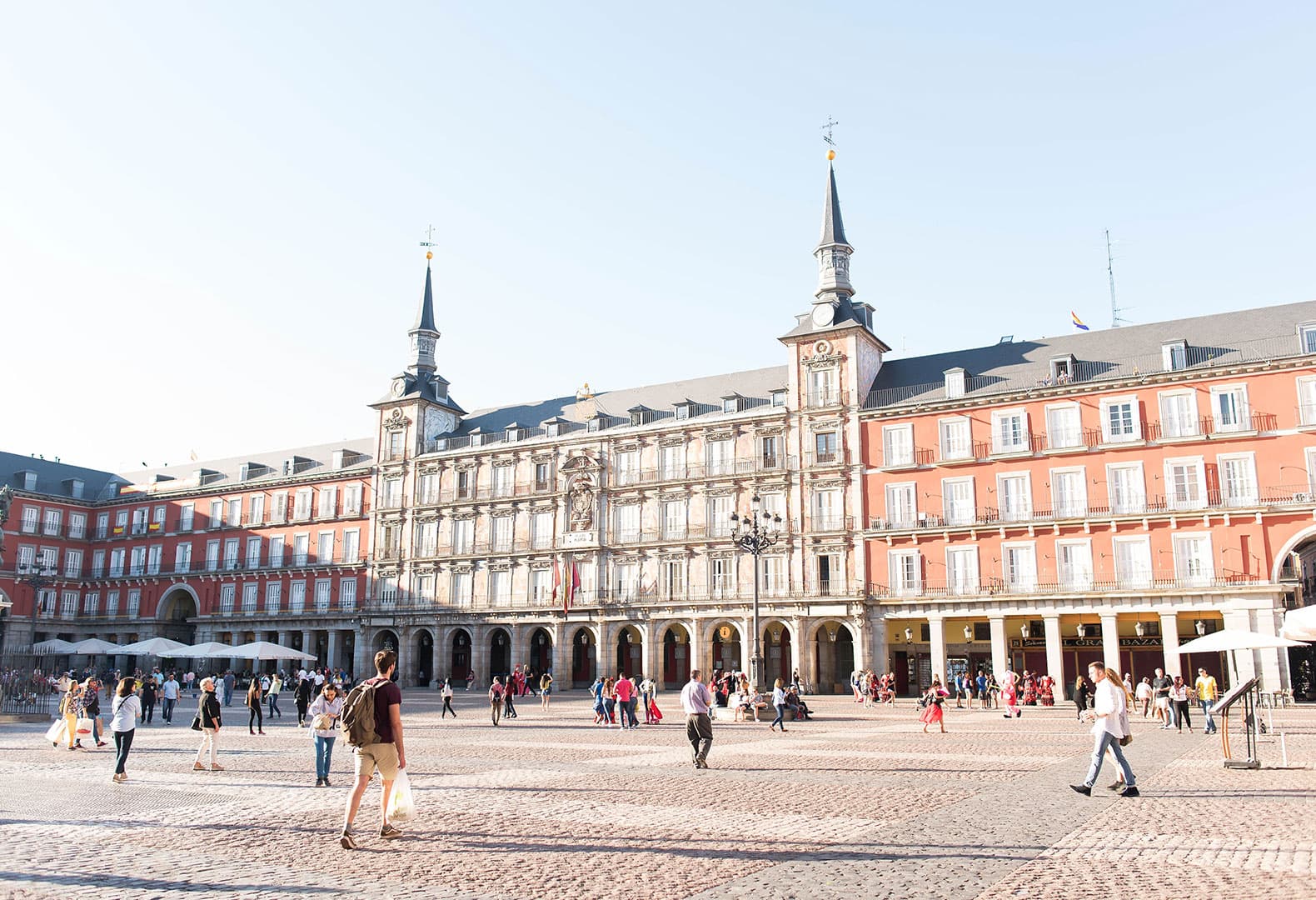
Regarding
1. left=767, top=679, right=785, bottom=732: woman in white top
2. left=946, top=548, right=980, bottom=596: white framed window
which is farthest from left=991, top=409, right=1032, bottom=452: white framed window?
left=767, top=679, right=785, bottom=732: woman in white top

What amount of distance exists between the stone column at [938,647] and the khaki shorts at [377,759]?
37.5m

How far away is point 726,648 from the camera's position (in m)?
53.0

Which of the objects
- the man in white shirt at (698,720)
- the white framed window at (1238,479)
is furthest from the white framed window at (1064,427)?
the man in white shirt at (698,720)

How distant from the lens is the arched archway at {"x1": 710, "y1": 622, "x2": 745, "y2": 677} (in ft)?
167

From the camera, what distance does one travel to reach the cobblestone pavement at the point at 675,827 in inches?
327

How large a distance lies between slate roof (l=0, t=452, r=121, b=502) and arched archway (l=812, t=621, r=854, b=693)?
172 feet

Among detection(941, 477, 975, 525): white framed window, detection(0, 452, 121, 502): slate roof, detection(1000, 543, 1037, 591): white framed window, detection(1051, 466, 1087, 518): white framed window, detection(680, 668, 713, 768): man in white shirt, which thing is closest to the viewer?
detection(680, 668, 713, 768): man in white shirt

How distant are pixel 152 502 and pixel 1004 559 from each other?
182ft

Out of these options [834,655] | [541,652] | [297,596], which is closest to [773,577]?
[834,655]

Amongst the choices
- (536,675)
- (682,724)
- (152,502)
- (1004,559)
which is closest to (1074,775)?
(682,724)

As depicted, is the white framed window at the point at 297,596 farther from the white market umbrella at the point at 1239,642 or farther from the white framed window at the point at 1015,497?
the white market umbrella at the point at 1239,642

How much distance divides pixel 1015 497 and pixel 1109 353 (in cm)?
752

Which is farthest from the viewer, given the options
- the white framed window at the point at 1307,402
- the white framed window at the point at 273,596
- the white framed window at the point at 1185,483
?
the white framed window at the point at 273,596

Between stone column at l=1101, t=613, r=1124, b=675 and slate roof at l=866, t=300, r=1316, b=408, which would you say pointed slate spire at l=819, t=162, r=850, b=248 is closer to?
slate roof at l=866, t=300, r=1316, b=408
